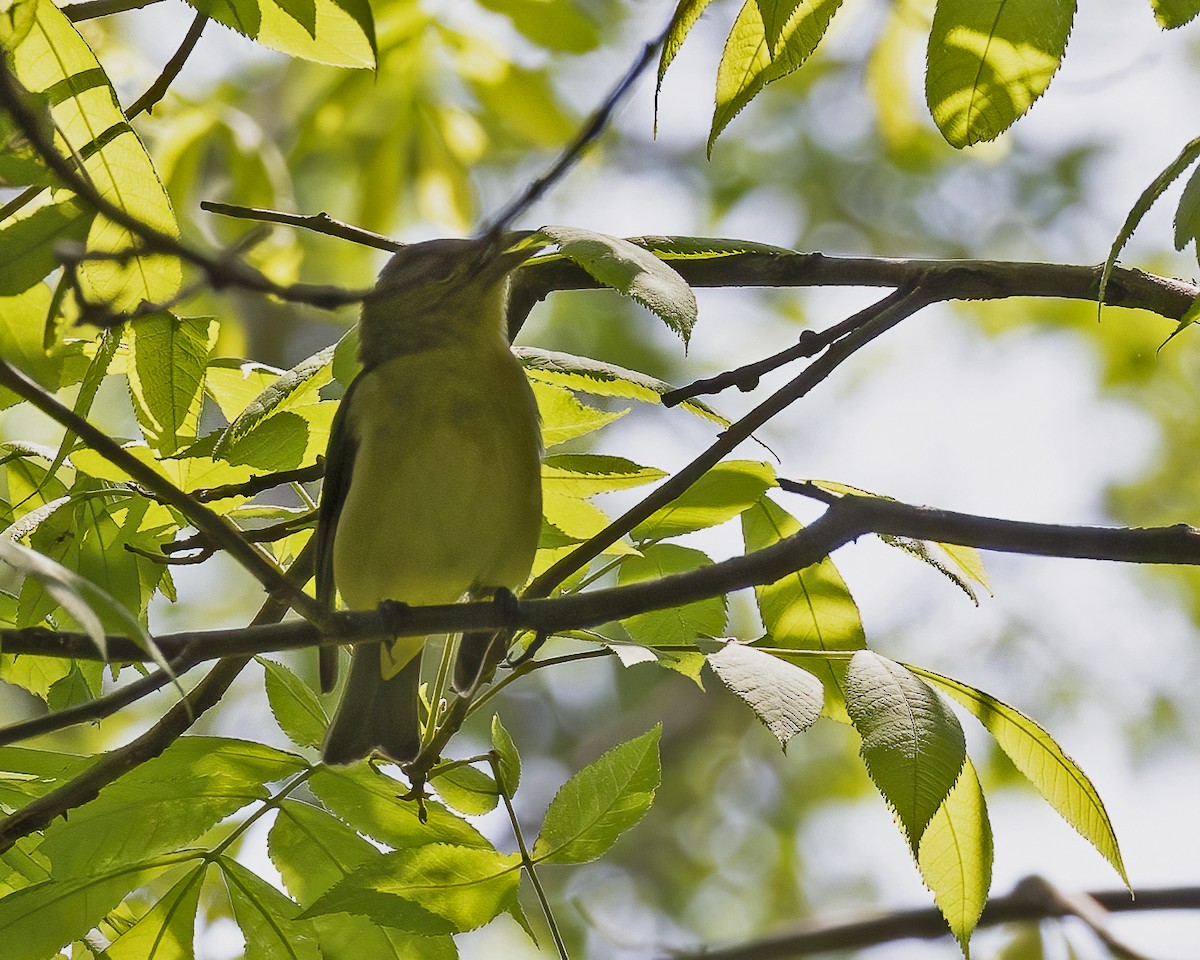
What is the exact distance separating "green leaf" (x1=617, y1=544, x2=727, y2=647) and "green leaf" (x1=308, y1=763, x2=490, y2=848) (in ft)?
1.60

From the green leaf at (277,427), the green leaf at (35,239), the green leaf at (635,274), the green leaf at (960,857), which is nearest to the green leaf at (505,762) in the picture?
the green leaf at (277,427)

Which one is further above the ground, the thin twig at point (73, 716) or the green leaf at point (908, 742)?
the thin twig at point (73, 716)

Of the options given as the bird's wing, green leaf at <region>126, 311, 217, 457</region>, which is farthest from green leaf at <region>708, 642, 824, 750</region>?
the bird's wing

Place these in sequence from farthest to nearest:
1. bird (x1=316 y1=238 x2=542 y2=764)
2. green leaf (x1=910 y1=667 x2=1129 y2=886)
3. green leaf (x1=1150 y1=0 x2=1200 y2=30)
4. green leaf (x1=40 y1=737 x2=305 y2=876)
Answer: bird (x1=316 y1=238 x2=542 y2=764) < green leaf (x1=40 y1=737 x2=305 y2=876) < green leaf (x1=910 y1=667 x2=1129 y2=886) < green leaf (x1=1150 y1=0 x2=1200 y2=30)

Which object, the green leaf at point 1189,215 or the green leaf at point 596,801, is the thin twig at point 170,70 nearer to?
the green leaf at point 596,801

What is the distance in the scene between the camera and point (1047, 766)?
6.64 feet

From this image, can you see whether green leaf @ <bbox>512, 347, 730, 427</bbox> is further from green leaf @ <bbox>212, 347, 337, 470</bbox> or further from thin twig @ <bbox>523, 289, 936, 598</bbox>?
green leaf @ <bbox>212, 347, 337, 470</bbox>

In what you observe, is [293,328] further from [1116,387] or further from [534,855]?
[534,855]

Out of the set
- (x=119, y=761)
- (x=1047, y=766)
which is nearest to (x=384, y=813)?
(x=119, y=761)

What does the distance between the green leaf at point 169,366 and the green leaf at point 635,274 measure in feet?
2.18

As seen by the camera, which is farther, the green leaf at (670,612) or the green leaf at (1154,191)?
the green leaf at (670,612)

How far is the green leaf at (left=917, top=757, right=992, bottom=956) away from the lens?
196cm

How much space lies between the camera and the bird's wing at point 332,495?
9.70 ft

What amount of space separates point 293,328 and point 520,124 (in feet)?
20.5
